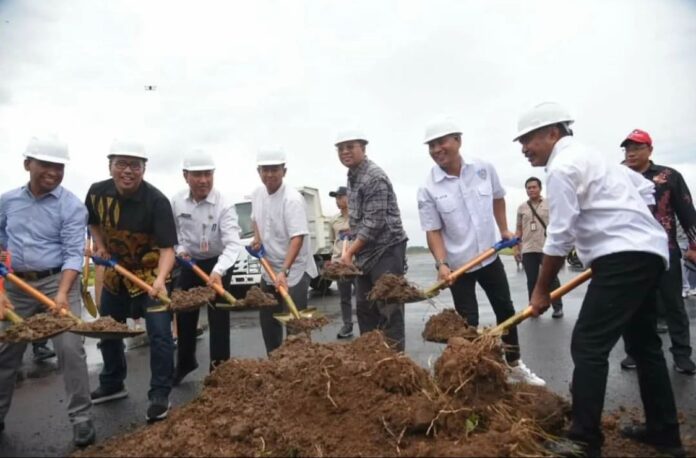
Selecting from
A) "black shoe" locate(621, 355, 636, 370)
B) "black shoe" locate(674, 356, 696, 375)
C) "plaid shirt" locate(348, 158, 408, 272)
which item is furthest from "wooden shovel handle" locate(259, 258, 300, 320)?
"black shoe" locate(674, 356, 696, 375)

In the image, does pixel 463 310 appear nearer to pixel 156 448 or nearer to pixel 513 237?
pixel 513 237

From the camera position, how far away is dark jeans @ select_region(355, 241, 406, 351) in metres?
4.57

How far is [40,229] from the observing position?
406 centimetres

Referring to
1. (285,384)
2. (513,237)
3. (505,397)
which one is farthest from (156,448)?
(513,237)

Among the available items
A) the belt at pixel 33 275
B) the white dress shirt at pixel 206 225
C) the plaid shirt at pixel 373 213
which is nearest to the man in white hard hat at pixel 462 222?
the plaid shirt at pixel 373 213

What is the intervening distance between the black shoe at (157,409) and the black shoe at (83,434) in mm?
417

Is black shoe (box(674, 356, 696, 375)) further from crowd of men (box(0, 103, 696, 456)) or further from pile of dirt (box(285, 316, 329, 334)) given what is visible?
pile of dirt (box(285, 316, 329, 334))

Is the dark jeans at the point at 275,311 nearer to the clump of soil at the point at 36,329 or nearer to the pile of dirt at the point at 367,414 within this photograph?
the pile of dirt at the point at 367,414

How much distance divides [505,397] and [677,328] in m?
2.65

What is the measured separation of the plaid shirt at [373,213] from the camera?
15.6 ft

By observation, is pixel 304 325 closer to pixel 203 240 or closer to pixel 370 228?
pixel 370 228

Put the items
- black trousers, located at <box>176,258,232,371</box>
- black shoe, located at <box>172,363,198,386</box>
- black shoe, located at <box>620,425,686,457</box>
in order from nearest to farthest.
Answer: black shoe, located at <box>620,425,686,457</box>
black trousers, located at <box>176,258,232,371</box>
black shoe, located at <box>172,363,198,386</box>

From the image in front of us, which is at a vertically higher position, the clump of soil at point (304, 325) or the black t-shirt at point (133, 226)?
the black t-shirt at point (133, 226)

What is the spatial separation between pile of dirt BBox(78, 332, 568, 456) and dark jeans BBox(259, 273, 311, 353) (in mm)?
1335
